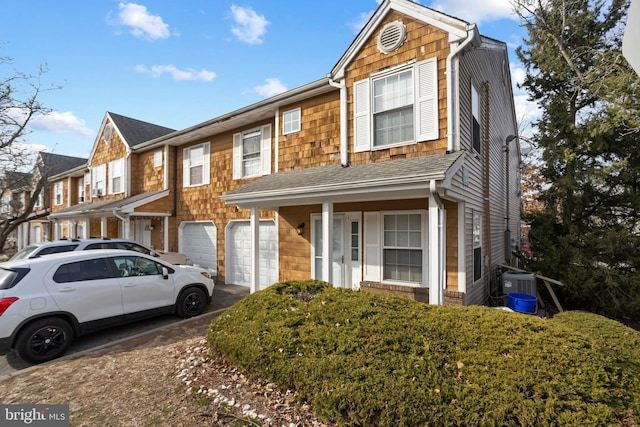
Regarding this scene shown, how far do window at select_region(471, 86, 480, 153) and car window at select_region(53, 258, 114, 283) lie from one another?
8.46 meters

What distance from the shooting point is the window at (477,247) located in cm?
738

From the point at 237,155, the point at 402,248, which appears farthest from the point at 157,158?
the point at 402,248

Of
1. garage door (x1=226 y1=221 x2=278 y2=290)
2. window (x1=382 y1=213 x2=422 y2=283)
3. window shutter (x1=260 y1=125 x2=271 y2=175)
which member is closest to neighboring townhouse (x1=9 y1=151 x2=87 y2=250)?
garage door (x1=226 y1=221 x2=278 y2=290)

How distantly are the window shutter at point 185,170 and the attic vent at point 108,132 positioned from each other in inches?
266

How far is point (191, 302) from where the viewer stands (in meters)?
7.12

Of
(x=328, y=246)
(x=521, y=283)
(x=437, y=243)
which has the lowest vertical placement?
(x=521, y=283)

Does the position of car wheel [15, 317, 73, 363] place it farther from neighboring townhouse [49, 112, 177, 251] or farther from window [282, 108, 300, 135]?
neighboring townhouse [49, 112, 177, 251]

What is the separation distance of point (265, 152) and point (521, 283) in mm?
8116

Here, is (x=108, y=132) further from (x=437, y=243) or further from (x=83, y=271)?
(x=437, y=243)

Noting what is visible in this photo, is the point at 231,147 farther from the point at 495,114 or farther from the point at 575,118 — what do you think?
the point at 575,118

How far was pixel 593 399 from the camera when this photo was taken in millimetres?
2688

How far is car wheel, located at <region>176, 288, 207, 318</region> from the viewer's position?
693cm

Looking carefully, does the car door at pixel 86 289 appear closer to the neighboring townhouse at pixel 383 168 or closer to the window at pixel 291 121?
the neighboring townhouse at pixel 383 168

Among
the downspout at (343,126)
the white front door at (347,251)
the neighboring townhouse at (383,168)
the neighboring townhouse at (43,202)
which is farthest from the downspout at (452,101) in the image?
the neighboring townhouse at (43,202)
